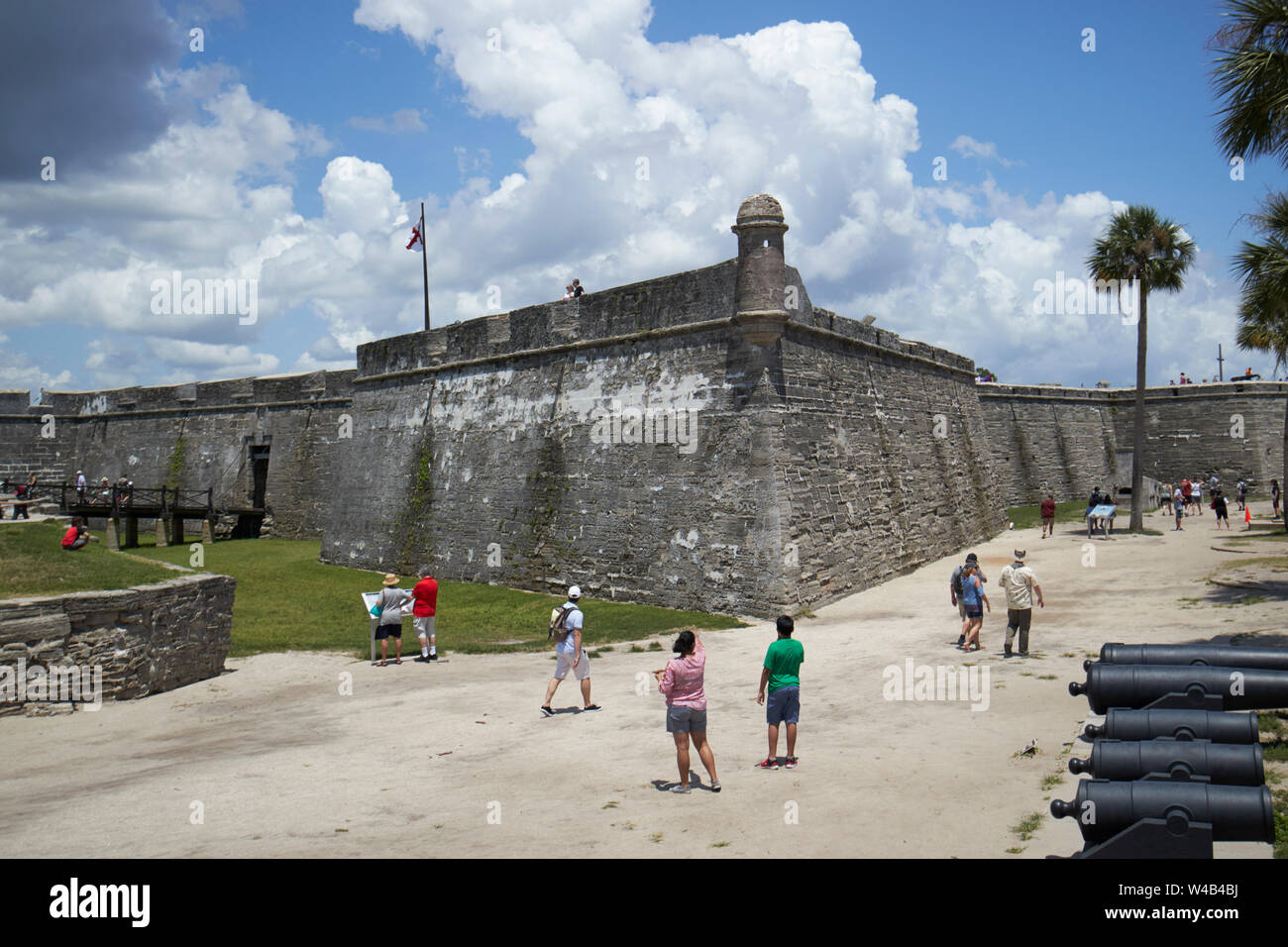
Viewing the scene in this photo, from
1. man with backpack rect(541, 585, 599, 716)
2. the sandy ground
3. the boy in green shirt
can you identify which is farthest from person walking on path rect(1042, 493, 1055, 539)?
the boy in green shirt

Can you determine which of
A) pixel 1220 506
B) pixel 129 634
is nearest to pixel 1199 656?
pixel 129 634

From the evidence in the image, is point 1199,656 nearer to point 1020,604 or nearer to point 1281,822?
point 1281,822

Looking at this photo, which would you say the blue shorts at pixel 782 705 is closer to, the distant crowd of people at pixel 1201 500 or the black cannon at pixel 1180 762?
the black cannon at pixel 1180 762

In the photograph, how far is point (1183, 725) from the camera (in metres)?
4.77

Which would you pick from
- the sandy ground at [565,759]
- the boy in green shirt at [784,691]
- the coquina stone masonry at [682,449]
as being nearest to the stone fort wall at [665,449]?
the coquina stone masonry at [682,449]

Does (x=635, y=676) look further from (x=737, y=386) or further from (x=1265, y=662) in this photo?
(x=1265, y=662)

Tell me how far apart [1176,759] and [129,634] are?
1141 cm

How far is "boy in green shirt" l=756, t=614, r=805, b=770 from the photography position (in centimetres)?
760

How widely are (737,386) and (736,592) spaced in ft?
12.3

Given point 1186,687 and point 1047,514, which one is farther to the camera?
point 1047,514

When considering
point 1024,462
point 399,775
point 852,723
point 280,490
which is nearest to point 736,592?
point 852,723

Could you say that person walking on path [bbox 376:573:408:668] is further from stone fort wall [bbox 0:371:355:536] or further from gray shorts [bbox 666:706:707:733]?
stone fort wall [bbox 0:371:355:536]

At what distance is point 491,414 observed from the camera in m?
21.2
